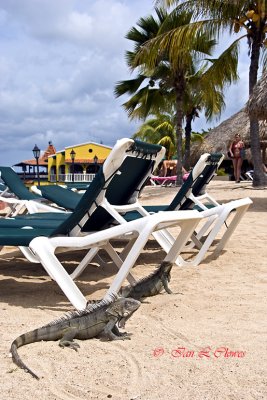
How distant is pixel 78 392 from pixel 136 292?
1.37m

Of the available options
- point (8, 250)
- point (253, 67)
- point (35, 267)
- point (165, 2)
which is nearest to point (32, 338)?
point (35, 267)

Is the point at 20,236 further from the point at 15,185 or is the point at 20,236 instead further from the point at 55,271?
the point at 15,185

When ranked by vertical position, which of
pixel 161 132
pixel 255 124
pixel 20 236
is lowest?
pixel 161 132

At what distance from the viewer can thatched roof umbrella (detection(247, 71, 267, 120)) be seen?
11125mm

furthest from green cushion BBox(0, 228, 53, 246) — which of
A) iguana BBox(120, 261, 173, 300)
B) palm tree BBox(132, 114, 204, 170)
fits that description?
palm tree BBox(132, 114, 204, 170)

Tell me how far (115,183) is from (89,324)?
1.39 meters

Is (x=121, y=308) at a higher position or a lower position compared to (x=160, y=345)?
higher

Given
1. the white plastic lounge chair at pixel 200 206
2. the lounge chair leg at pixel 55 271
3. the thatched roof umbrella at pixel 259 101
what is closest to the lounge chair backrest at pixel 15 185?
the white plastic lounge chair at pixel 200 206

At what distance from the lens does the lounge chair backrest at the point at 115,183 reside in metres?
3.32

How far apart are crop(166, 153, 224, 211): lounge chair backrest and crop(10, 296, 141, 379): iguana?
7.44 ft

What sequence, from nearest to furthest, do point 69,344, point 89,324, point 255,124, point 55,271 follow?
point 69,344 → point 89,324 → point 55,271 → point 255,124

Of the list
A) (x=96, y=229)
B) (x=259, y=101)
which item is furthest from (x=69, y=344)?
(x=259, y=101)

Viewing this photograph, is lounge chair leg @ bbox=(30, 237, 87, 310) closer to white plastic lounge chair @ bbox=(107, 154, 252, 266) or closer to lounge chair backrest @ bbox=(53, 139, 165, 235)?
lounge chair backrest @ bbox=(53, 139, 165, 235)

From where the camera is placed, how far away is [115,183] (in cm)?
383
